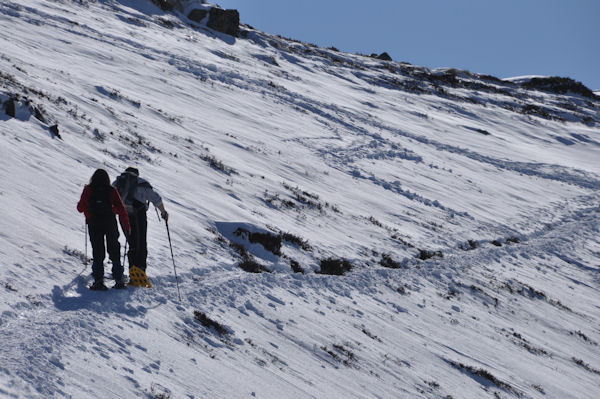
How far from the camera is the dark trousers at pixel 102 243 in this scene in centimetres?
704

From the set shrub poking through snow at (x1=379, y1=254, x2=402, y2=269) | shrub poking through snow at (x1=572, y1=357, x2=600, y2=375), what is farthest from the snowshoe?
shrub poking through snow at (x1=572, y1=357, x2=600, y2=375)

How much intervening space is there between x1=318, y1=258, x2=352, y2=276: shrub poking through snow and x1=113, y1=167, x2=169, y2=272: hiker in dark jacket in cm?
492

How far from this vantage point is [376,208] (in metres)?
18.7

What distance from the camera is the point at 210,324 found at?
737 centimetres

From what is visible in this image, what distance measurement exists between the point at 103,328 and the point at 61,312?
637 millimetres

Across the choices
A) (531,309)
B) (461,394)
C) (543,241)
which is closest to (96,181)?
(461,394)

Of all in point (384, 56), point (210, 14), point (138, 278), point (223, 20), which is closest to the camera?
point (138, 278)

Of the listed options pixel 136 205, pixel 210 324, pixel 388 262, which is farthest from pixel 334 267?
pixel 136 205

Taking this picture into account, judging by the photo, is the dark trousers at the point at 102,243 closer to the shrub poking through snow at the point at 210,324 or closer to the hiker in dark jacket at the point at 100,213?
the hiker in dark jacket at the point at 100,213

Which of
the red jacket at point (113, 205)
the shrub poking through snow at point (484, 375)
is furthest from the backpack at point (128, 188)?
the shrub poking through snow at point (484, 375)

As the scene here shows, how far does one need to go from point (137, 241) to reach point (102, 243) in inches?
31.4

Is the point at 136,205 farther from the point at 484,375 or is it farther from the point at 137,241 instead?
the point at 484,375

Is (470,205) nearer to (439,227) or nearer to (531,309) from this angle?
(439,227)

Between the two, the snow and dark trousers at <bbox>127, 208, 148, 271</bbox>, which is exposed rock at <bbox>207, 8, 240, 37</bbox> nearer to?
dark trousers at <bbox>127, 208, 148, 271</bbox>
